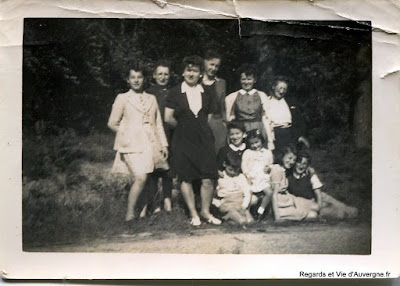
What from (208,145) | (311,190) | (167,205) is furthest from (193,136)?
(311,190)

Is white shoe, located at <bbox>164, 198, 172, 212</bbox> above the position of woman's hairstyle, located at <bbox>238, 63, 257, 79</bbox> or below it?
below

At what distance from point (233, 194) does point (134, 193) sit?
18 centimetres

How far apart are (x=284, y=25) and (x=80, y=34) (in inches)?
14.3

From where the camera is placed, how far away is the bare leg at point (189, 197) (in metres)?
1.08

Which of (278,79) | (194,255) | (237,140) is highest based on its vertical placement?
(278,79)

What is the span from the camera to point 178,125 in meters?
1.08

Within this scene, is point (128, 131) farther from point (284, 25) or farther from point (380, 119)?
point (380, 119)

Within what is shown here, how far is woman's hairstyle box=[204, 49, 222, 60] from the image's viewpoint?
1.08 m

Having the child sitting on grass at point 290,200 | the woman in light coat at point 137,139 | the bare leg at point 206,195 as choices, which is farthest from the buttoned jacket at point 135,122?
the child sitting on grass at point 290,200

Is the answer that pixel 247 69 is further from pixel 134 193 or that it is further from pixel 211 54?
pixel 134 193

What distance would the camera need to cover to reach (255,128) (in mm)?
1084

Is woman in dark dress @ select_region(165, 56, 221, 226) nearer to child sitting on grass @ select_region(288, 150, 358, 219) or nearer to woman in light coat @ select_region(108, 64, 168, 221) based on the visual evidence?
woman in light coat @ select_region(108, 64, 168, 221)

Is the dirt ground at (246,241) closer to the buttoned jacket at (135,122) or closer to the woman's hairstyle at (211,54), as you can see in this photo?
the buttoned jacket at (135,122)

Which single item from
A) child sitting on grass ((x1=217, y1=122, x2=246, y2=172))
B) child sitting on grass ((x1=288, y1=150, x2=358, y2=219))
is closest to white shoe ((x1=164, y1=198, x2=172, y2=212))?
child sitting on grass ((x1=217, y1=122, x2=246, y2=172))
